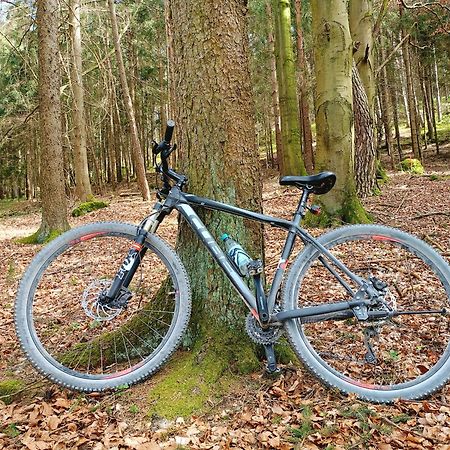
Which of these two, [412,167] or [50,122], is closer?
[50,122]

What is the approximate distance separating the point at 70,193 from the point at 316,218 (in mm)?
19617

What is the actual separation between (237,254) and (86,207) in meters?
13.0

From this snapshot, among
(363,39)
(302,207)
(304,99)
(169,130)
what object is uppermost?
(304,99)

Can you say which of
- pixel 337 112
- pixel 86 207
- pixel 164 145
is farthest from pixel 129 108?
pixel 164 145

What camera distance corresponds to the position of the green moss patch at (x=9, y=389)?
2889mm

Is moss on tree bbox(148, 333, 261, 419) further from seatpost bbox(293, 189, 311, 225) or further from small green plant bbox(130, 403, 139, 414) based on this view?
seatpost bbox(293, 189, 311, 225)

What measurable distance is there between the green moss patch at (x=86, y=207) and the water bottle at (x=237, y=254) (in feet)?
40.4

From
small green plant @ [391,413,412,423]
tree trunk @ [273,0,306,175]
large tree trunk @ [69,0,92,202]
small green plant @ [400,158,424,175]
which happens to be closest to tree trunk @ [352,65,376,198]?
tree trunk @ [273,0,306,175]

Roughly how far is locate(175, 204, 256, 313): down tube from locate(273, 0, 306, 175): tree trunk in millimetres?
10388

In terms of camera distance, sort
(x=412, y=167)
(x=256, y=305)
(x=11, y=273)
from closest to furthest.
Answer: (x=256, y=305)
(x=11, y=273)
(x=412, y=167)

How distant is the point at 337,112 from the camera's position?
6.78 metres

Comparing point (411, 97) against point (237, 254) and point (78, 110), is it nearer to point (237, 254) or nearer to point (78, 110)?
point (78, 110)

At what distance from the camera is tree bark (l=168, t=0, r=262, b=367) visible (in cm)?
293

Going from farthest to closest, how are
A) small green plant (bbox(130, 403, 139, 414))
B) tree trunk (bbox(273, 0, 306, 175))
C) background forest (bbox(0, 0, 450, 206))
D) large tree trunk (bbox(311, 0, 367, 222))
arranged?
background forest (bbox(0, 0, 450, 206))
tree trunk (bbox(273, 0, 306, 175))
large tree trunk (bbox(311, 0, 367, 222))
small green plant (bbox(130, 403, 139, 414))
